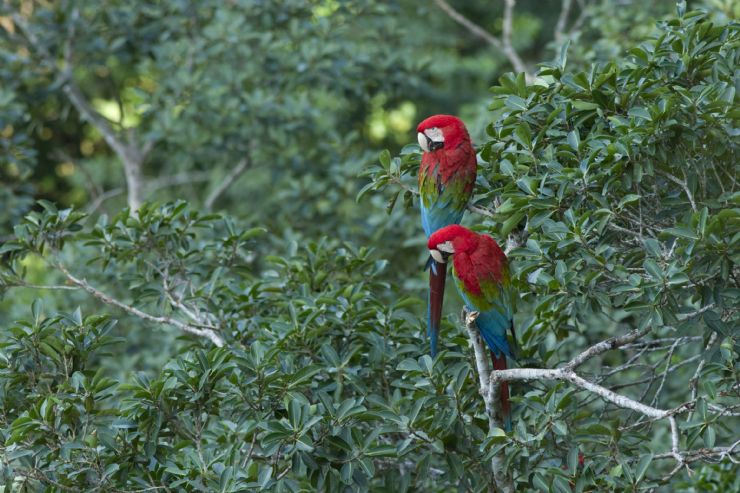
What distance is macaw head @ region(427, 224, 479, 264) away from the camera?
2619mm

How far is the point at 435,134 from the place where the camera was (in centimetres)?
286

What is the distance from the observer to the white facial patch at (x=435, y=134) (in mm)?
2842

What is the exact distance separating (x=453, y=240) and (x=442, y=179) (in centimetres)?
27

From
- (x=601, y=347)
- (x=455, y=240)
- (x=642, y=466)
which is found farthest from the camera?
(x=455, y=240)

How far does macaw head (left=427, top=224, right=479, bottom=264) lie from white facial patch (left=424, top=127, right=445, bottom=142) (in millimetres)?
350

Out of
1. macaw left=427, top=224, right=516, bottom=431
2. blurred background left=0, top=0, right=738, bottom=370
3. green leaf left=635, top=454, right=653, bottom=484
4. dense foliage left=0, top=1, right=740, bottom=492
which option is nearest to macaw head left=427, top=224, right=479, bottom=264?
macaw left=427, top=224, right=516, bottom=431

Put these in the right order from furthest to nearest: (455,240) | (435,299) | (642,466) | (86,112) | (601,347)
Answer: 1. (86,112)
2. (435,299)
3. (455,240)
4. (601,347)
5. (642,466)

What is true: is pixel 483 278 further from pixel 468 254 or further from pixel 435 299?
pixel 435 299

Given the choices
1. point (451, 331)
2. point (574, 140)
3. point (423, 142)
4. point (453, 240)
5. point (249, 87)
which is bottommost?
point (249, 87)

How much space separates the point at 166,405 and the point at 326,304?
661 mm

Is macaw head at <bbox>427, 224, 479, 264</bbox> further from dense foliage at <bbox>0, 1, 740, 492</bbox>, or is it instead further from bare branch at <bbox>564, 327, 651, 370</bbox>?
bare branch at <bbox>564, 327, 651, 370</bbox>

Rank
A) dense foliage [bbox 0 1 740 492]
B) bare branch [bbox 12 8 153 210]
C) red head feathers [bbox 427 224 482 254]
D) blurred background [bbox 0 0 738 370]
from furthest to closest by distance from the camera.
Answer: bare branch [bbox 12 8 153 210]
blurred background [bbox 0 0 738 370]
red head feathers [bbox 427 224 482 254]
dense foliage [bbox 0 1 740 492]

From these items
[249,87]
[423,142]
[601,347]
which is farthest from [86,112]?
[601,347]

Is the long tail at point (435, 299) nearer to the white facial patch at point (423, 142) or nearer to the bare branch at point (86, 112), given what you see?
the white facial patch at point (423, 142)
